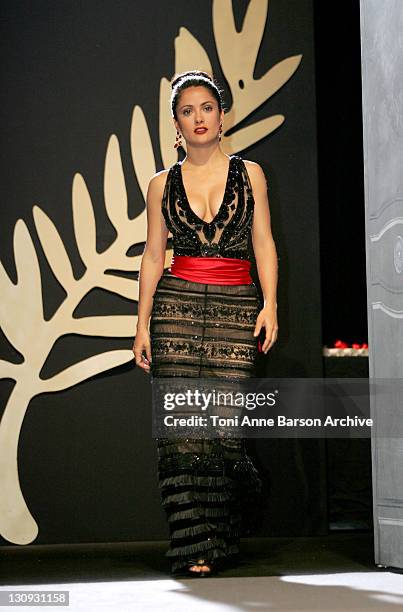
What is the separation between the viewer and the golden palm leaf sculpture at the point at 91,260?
14.8 ft

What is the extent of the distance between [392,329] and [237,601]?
1.19m

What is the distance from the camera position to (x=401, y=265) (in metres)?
3.68

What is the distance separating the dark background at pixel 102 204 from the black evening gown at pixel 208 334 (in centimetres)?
92

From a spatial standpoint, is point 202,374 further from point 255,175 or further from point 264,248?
point 255,175

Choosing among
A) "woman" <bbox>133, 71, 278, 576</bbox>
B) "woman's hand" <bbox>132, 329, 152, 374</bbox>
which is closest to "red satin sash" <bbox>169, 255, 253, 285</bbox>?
"woman" <bbox>133, 71, 278, 576</bbox>

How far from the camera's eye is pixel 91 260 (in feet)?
15.0

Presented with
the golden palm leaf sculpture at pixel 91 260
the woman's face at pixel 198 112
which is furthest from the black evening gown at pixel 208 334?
the golden palm leaf sculpture at pixel 91 260

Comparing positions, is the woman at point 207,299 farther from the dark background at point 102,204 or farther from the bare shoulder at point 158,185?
the dark background at point 102,204

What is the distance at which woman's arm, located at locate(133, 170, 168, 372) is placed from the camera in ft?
12.1

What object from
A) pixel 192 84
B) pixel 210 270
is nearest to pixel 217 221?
pixel 210 270

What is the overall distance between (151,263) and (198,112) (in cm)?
55

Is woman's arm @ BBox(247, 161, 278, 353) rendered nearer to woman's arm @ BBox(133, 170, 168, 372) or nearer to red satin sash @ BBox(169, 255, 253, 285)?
red satin sash @ BBox(169, 255, 253, 285)

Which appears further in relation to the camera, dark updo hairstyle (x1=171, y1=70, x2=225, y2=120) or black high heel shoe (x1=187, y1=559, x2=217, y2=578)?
dark updo hairstyle (x1=171, y1=70, x2=225, y2=120)

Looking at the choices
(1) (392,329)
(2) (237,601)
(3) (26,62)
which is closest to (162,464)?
(2) (237,601)
